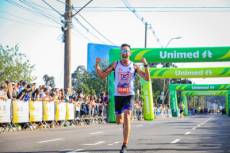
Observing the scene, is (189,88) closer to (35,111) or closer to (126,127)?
(35,111)

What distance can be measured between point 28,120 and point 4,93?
2.32 meters

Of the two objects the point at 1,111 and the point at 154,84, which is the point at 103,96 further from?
the point at 154,84

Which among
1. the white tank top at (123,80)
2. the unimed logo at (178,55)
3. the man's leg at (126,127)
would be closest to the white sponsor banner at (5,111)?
the white tank top at (123,80)

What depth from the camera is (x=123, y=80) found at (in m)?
9.58

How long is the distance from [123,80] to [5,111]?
1014 cm

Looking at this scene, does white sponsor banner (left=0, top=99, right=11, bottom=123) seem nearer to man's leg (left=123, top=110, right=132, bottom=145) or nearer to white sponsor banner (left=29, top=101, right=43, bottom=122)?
white sponsor banner (left=29, top=101, right=43, bottom=122)

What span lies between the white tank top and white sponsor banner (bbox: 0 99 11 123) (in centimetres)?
976

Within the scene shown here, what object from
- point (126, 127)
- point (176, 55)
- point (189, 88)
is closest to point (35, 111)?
point (176, 55)

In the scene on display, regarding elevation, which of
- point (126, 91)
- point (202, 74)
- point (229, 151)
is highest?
point (202, 74)

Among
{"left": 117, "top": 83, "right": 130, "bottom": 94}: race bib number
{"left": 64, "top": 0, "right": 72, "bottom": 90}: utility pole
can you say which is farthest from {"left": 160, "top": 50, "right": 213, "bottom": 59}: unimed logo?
{"left": 117, "top": 83, "right": 130, "bottom": 94}: race bib number

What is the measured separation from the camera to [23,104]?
67.5 feet

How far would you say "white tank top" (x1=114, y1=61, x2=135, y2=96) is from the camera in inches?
375

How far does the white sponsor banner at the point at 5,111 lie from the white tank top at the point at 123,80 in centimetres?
976

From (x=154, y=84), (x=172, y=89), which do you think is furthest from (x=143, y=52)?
(x=154, y=84)
